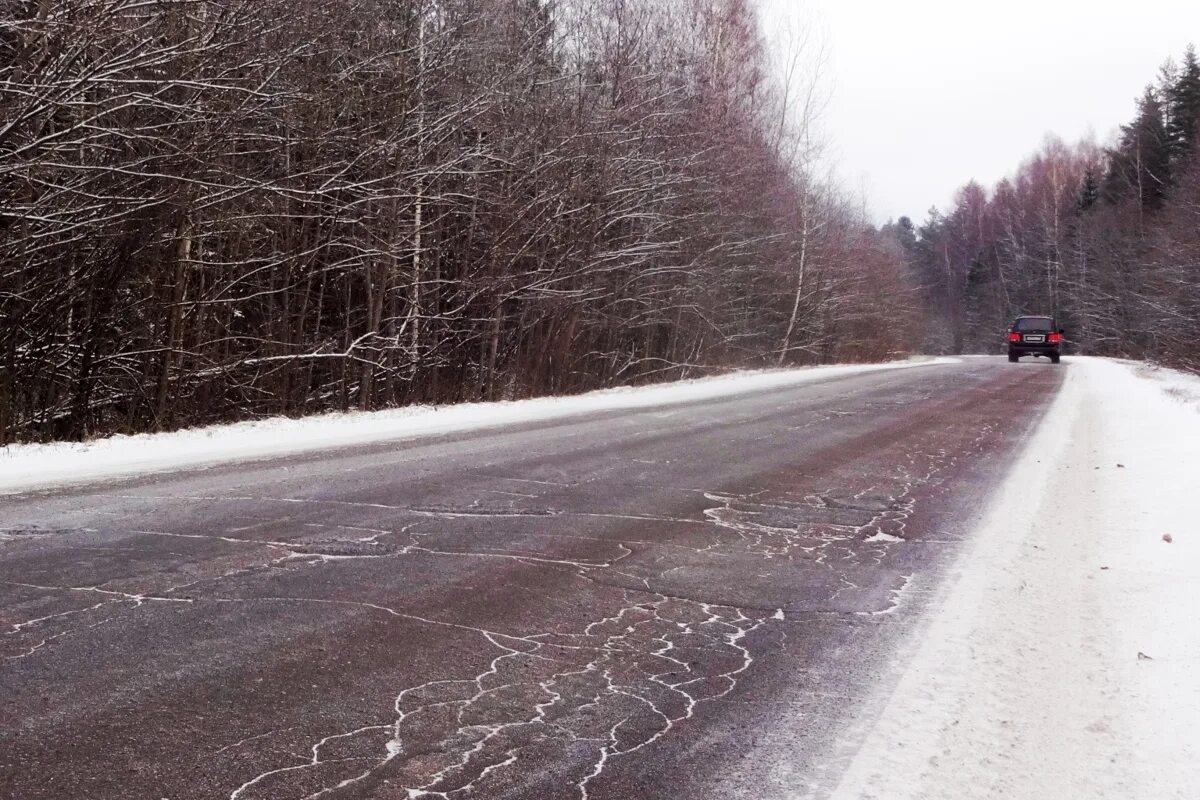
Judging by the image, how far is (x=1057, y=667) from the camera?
3570 millimetres

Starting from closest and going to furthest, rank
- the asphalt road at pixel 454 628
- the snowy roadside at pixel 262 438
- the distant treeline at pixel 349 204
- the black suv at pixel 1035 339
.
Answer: the asphalt road at pixel 454 628
the snowy roadside at pixel 262 438
the distant treeline at pixel 349 204
the black suv at pixel 1035 339

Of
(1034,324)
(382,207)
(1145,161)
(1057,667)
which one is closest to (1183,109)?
(1145,161)

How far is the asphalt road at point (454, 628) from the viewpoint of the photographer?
2602 millimetres

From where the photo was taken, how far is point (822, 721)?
3.02 m

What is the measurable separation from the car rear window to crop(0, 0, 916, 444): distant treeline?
596 inches

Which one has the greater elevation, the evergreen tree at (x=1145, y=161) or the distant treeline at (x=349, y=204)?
the evergreen tree at (x=1145, y=161)

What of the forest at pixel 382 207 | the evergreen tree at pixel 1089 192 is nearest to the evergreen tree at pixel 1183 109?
the evergreen tree at pixel 1089 192

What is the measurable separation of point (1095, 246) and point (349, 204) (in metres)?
56.5

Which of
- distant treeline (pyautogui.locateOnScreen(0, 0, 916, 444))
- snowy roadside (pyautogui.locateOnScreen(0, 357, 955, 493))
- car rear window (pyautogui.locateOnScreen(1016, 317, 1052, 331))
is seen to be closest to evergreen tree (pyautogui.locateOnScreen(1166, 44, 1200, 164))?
car rear window (pyautogui.locateOnScreen(1016, 317, 1052, 331))

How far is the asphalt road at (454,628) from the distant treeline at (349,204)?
392 cm

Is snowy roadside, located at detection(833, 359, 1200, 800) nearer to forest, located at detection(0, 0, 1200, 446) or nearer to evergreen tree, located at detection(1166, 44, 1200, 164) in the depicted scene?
forest, located at detection(0, 0, 1200, 446)

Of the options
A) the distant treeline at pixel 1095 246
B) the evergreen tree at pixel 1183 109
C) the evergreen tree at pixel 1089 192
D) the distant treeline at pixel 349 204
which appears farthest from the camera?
the evergreen tree at pixel 1089 192

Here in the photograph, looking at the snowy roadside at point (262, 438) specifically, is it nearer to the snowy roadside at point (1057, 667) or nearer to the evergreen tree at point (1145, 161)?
the snowy roadside at point (1057, 667)

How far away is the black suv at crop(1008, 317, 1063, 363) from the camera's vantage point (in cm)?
3434
